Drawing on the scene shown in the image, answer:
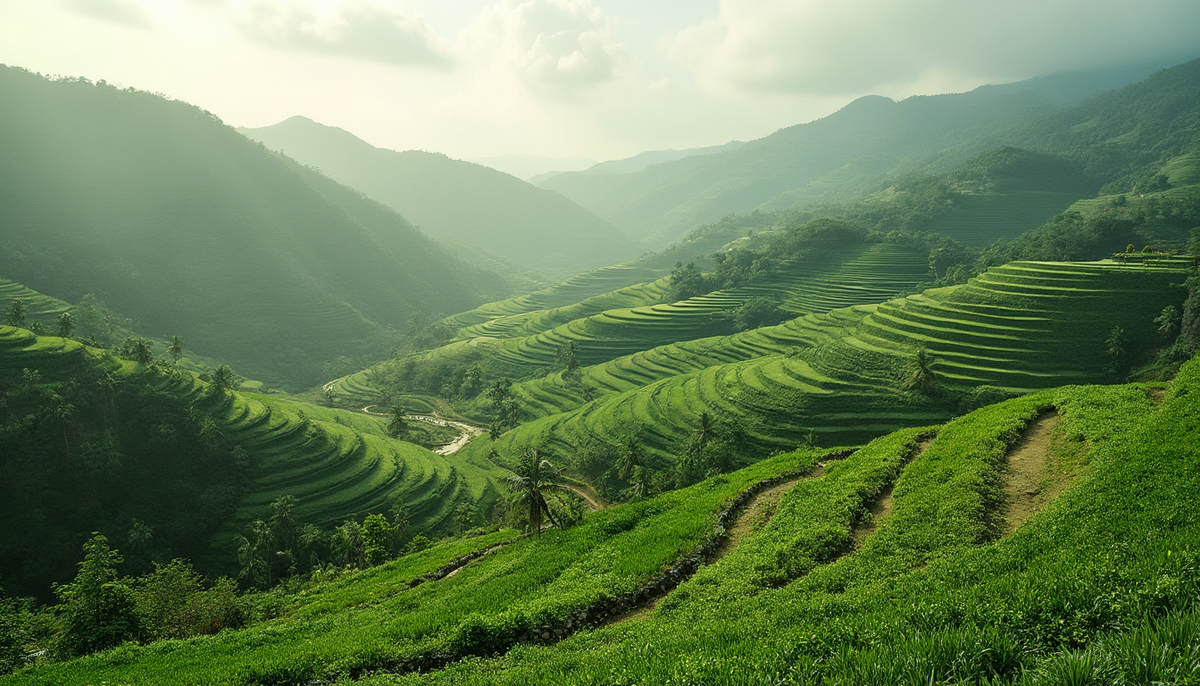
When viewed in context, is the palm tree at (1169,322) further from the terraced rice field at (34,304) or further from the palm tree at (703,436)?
the terraced rice field at (34,304)

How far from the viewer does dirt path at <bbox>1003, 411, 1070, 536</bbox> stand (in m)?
18.9

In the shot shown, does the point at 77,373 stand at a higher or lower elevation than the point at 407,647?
higher

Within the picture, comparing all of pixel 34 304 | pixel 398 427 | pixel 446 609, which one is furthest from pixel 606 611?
pixel 34 304

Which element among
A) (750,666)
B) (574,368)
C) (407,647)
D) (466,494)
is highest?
(750,666)

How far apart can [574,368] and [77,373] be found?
78.5 metres

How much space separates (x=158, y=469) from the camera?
59500 millimetres

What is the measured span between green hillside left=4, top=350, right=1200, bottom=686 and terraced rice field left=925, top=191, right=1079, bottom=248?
19411 centimetres

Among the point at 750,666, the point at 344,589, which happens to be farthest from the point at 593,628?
the point at 344,589

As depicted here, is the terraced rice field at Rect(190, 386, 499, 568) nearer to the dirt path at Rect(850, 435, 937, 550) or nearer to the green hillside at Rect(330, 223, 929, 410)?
the green hillside at Rect(330, 223, 929, 410)

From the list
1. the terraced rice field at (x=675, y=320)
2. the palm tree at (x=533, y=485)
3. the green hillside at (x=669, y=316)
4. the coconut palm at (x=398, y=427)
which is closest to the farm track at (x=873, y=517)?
the palm tree at (x=533, y=485)

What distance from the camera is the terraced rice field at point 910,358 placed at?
57094mm

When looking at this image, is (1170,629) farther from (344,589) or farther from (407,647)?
(344,589)

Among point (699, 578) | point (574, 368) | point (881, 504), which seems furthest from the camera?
point (574, 368)

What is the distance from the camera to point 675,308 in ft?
443
